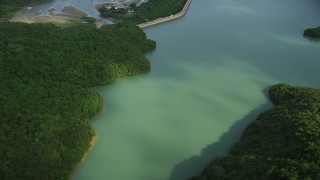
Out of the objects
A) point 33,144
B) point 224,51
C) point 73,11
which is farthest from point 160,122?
point 73,11

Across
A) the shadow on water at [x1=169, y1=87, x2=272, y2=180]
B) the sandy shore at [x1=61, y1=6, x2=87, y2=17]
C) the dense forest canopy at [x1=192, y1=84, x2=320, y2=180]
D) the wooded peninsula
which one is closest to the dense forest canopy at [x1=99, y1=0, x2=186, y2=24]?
the sandy shore at [x1=61, y1=6, x2=87, y2=17]

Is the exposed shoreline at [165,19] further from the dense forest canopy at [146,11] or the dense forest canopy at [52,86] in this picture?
the dense forest canopy at [52,86]

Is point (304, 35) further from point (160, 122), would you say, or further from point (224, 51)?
point (160, 122)

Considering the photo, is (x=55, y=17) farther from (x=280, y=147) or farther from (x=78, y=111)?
(x=280, y=147)

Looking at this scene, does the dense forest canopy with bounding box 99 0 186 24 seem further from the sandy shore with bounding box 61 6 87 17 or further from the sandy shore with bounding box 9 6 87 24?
the sandy shore with bounding box 9 6 87 24

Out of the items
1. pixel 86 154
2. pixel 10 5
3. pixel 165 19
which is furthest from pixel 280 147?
pixel 10 5

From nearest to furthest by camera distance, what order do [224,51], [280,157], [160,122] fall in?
[280,157], [160,122], [224,51]

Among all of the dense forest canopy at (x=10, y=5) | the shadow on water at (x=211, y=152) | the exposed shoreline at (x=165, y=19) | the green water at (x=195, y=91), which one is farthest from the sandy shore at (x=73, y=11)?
the shadow on water at (x=211, y=152)
